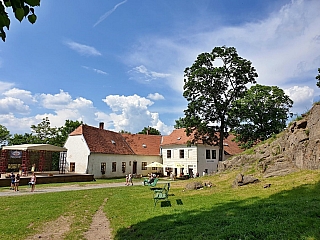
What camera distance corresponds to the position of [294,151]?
51.3 ft

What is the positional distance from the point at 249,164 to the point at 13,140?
47446 mm

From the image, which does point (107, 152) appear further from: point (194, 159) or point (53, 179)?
point (194, 159)

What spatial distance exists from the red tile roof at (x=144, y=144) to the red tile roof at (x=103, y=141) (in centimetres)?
130

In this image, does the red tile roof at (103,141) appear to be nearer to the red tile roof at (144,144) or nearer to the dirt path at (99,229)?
the red tile roof at (144,144)

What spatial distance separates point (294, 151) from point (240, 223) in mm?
10446

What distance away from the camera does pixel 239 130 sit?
36.8 meters

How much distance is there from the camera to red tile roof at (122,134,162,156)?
4578cm

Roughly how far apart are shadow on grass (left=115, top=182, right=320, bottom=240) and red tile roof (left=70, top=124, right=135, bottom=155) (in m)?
29.7

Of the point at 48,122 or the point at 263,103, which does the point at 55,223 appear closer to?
the point at 263,103

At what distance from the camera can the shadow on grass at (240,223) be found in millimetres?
6074

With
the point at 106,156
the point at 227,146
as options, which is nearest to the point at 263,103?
the point at 227,146

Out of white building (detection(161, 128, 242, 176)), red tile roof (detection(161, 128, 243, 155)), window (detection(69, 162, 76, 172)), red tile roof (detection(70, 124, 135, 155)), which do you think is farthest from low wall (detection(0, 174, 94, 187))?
red tile roof (detection(161, 128, 243, 155))

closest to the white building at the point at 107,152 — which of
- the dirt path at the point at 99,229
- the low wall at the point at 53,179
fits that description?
the low wall at the point at 53,179

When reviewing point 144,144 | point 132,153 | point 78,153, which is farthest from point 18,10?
point 144,144
